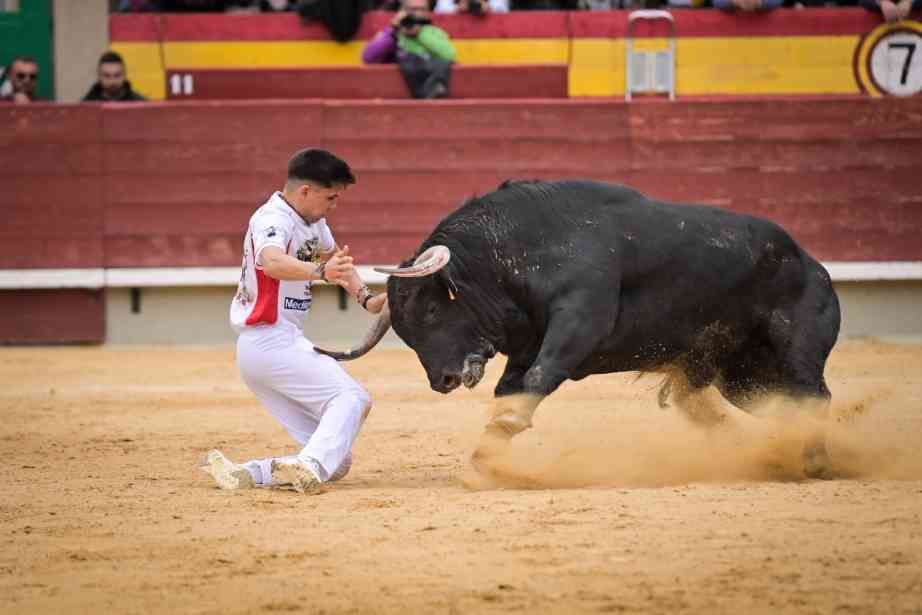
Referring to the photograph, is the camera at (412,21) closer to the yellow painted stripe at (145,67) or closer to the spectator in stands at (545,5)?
the spectator in stands at (545,5)

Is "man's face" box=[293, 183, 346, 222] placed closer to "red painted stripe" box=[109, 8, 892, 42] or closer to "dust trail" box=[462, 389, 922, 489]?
"dust trail" box=[462, 389, 922, 489]

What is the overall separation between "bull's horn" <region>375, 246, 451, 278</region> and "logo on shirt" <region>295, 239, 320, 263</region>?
0.28 metres

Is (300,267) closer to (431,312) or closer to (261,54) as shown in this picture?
(431,312)

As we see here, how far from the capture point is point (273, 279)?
19.5 ft

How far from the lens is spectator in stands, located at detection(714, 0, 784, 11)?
1214cm

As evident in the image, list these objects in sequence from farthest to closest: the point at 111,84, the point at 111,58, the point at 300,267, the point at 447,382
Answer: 1. the point at 111,84
2. the point at 111,58
3. the point at 447,382
4. the point at 300,267

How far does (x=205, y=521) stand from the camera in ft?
17.3

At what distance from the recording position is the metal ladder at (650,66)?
12.0m

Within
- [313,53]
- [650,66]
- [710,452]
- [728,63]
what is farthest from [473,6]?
[710,452]

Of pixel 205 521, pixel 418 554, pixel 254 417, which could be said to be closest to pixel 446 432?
pixel 254 417

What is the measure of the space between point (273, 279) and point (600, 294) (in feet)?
4.00

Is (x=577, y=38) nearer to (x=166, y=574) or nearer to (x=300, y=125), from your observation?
(x=300, y=125)

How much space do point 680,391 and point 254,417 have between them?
271 centimetres

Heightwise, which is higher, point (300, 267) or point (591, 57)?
point (591, 57)
